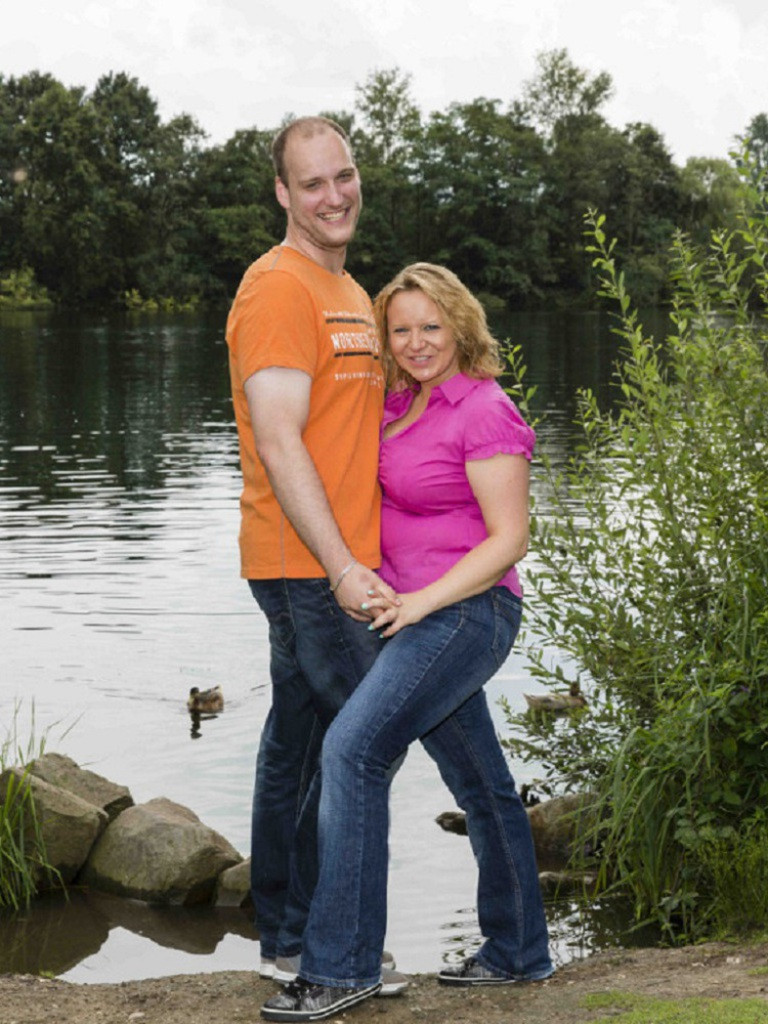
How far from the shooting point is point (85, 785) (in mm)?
9383

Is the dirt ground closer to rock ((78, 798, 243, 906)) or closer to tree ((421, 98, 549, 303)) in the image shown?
rock ((78, 798, 243, 906))

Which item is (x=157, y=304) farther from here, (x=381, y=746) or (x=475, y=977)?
(x=381, y=746)

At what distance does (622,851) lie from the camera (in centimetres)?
765

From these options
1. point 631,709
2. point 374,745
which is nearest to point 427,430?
point 374,745

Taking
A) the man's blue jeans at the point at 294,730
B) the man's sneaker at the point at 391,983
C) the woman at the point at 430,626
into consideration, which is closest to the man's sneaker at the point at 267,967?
the man's blue jeans at the point at 294,730

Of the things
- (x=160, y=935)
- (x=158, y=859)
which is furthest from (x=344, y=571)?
(x=158, y=859)

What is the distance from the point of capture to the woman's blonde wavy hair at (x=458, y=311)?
512 cm

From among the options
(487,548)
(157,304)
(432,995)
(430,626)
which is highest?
(157,304)

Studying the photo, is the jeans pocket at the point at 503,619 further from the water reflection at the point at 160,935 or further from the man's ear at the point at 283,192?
the water reflection at the point at 160,935

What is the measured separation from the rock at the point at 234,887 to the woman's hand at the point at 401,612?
4.14 m

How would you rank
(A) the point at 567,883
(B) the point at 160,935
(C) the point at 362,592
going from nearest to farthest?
(C) the point at 362,592
(B) the point at 160,935
(A) the point at 567,883

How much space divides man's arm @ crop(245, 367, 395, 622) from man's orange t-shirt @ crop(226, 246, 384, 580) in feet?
0.21

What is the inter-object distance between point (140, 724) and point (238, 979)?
21.6 feet

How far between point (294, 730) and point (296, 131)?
1858 millimetres
